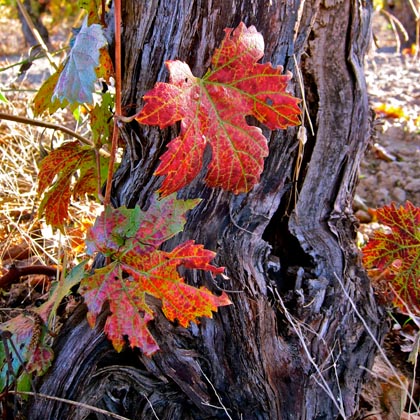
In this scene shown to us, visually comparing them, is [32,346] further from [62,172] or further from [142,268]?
[62,172]

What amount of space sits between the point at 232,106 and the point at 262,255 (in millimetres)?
455

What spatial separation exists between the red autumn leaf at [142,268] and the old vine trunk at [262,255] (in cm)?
20

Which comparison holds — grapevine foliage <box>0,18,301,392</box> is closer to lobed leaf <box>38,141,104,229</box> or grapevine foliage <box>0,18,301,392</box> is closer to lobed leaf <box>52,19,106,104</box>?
lobed leaf <box>52,19,106,104</box>

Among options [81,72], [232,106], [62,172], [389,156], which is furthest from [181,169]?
[389,156]

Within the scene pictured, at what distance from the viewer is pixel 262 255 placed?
4.65ft

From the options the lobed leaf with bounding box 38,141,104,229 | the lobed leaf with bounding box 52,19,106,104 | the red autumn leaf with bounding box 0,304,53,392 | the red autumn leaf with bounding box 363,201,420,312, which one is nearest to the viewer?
the lobed leaf with bounding box 52,19,106,104

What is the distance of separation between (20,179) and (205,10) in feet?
4.97

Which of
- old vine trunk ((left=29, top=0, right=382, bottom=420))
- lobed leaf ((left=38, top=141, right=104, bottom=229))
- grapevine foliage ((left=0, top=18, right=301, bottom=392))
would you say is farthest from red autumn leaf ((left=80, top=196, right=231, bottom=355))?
lobed leaf ((left=38, top=141, right=104, bottom=229))

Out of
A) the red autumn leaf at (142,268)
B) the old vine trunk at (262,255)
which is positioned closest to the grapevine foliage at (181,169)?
the red autumn leaf at (142,268)

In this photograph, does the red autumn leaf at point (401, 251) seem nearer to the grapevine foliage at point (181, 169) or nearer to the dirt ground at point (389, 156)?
the dirt ground at point (389, 156)

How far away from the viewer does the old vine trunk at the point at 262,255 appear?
129 cm

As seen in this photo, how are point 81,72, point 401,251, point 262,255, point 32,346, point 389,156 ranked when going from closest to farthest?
point 81,72
point 32,346
point 262,255
point 401,251
point 389,156

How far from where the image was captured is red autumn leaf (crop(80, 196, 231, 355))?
111 centimetres

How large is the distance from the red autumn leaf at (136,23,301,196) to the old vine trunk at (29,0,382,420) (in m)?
0.14
